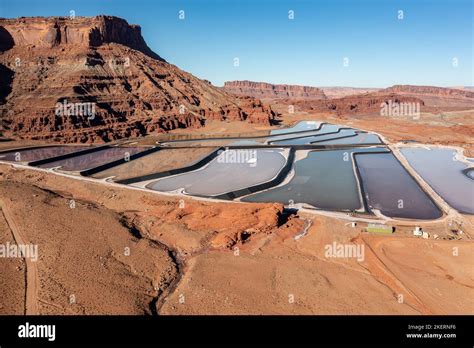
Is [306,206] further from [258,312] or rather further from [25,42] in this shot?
[25,42]

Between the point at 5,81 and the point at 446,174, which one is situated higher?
the point at 5,81

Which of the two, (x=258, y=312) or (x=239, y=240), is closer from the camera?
(x=258, y=312)
